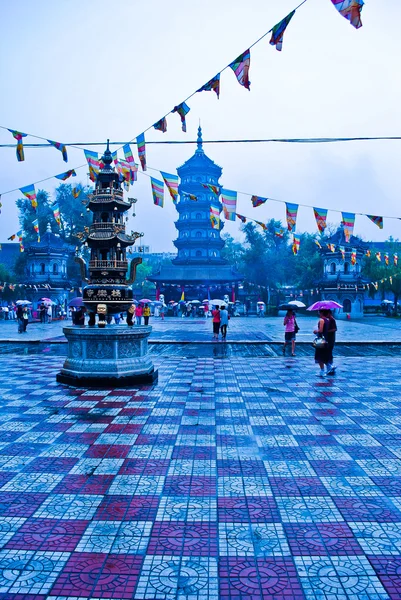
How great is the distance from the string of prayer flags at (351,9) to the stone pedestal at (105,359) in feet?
23.4

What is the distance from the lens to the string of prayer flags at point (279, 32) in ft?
25.0

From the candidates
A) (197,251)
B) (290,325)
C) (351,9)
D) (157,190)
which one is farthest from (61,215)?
(351,9)

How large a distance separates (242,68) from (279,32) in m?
1.15

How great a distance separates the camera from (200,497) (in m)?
4.72

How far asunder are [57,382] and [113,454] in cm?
512

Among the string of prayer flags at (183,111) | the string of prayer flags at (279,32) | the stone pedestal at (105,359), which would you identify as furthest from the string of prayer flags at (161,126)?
the stone pedestal at (105,359)

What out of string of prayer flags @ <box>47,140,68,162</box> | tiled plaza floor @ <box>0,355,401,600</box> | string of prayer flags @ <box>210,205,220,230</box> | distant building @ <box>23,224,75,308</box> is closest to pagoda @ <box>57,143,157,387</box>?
tiled plaza floor @ <box>0,355,401,600</box>

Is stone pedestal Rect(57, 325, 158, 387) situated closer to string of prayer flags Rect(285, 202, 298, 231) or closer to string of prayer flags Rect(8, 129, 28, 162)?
string of prayer flags Rect(8, 129, 28, 162)

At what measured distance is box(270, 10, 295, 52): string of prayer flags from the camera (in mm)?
7609

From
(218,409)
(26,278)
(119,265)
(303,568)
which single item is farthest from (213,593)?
(26,278)

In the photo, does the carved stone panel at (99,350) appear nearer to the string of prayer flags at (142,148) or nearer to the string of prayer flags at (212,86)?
the string of prayer flags at (142,148)

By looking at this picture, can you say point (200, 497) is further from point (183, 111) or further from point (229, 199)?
point (229, 199)

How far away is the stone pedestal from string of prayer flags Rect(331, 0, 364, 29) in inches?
281

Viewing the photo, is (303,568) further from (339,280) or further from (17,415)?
(339,280)
